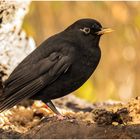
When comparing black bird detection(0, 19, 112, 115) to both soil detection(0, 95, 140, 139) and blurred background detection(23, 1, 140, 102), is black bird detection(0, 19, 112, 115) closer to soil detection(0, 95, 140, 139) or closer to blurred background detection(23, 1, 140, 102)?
soil detection(0, 95, 140, 139)

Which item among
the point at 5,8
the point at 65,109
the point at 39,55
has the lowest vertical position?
the point at 65,109

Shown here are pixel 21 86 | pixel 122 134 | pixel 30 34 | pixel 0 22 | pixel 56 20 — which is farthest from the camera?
pixel 56 20

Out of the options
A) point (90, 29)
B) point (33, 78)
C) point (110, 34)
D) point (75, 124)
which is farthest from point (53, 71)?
point (110, 34)

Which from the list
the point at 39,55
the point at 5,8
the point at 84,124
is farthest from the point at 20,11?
the point at 84,124

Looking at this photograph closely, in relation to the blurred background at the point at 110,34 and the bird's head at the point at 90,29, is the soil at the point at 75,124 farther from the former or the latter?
the blurred background at the point at 110,34

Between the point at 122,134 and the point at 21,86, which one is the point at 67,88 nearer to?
the point at 21,86

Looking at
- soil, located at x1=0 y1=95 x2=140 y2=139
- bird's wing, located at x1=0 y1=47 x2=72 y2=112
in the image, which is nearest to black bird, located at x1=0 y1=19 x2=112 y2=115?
bird's wing, located at x1=0 y1=47 x2=72 y2=112
